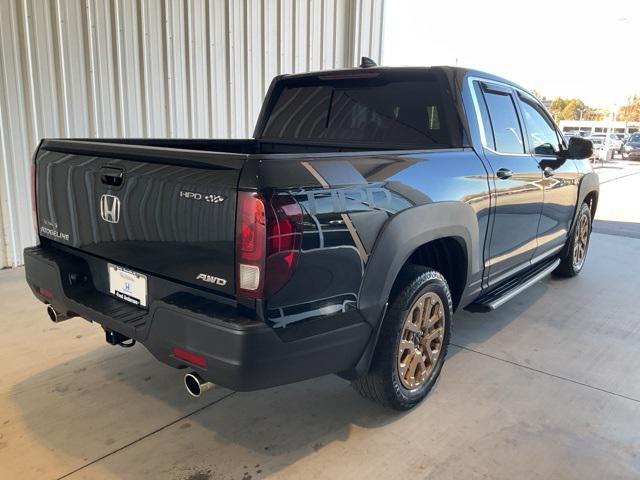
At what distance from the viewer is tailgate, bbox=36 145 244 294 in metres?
2.00

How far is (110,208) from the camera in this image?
239 centimetres

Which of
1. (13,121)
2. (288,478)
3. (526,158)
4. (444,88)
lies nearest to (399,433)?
(288,478)

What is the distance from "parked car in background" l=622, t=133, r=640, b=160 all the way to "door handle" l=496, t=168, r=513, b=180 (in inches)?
1204

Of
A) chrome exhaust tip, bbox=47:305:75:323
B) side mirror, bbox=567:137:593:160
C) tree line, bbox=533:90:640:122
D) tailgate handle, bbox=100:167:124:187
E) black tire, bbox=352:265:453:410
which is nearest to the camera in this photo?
tailgate handle, bbox=100:167:124:187

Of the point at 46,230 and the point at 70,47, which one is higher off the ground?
the point at 70,47

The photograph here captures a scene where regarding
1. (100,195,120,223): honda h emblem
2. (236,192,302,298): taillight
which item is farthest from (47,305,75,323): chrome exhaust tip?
(236,192,302,298): taillight

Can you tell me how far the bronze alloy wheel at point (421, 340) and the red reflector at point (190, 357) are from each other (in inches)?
42.3

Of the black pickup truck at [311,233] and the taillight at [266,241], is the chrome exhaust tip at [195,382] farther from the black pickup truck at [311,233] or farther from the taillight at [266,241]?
the taillight at [266,241]

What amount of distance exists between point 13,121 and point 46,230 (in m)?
2.97

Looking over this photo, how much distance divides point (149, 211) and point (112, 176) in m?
0.29

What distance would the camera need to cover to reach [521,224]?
3.75 metres

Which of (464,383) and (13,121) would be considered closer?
(464,383)

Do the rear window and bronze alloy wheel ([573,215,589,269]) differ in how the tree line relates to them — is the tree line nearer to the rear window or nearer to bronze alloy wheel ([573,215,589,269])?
bronze alloy wheel ([573,215,589,269])

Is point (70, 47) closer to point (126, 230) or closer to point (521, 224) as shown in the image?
point (126, 230)
